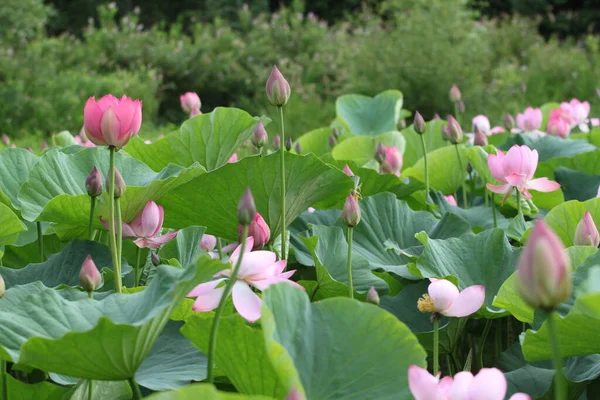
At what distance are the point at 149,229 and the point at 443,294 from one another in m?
0.38

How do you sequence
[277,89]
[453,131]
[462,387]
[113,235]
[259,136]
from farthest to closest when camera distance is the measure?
[453,131]
[259,136]
[277,89]
[113,235]
[462,387]

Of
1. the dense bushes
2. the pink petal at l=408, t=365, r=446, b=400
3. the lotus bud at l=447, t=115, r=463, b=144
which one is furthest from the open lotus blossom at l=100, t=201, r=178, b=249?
the dense bushes

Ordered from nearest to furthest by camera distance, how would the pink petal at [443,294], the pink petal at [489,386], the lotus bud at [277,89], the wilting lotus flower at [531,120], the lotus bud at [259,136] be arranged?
the pink petal at [489,386] < the pink petal at [443,294] < the lotus bud at [277,89] < the lotus bud at [259,136] < the wilting lotus flower at [531,120]

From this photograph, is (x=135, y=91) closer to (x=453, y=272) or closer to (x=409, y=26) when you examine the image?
(x=409, y=26)

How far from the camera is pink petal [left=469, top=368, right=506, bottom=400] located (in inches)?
23.4

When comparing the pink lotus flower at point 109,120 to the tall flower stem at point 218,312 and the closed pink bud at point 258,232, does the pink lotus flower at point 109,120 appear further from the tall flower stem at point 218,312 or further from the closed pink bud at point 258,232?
the tall flower stem at point 218,312

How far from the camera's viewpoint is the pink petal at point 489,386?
0.59 meters

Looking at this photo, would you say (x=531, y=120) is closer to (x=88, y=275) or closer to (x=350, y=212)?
(x=350, y=212)

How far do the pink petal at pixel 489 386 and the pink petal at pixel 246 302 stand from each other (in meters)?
0.22

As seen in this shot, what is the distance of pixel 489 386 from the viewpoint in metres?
0.59

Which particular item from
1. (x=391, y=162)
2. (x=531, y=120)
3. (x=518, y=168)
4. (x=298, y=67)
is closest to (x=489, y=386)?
(x=518, y=168)

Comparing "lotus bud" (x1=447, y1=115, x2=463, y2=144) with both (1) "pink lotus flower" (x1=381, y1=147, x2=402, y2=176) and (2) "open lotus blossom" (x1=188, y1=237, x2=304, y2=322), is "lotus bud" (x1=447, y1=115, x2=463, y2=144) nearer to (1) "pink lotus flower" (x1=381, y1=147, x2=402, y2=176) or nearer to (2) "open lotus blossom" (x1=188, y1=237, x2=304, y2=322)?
(1) "pink lotus flower" (x1=381, y1=147, x2=402, y2=176)

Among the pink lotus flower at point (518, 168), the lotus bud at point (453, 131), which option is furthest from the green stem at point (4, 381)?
the lotus bud at point (453, 131)

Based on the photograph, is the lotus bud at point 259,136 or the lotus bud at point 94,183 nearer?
the lotus bud at point 94,183
